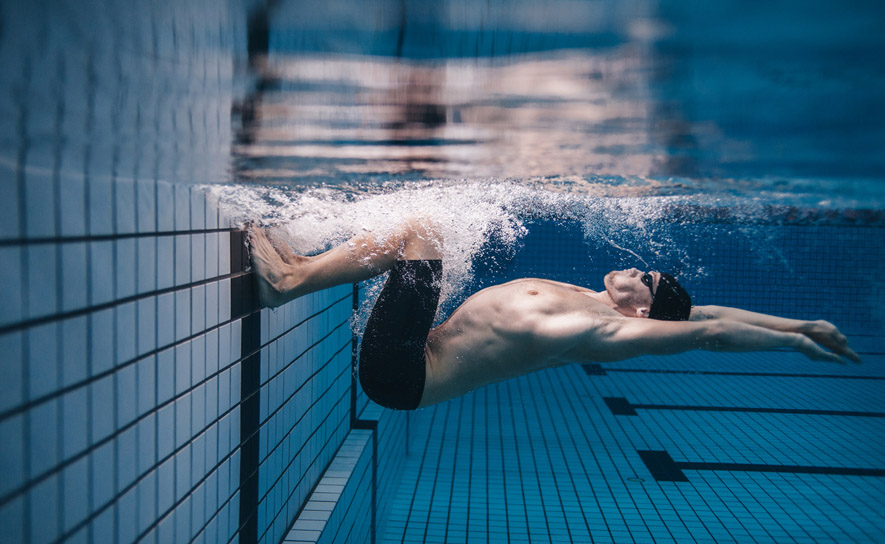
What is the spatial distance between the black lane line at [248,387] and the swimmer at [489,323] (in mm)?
95

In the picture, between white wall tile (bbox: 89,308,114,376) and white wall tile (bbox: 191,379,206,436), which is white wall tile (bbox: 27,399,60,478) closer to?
white wall tile (bbox: 89,308,114,376)

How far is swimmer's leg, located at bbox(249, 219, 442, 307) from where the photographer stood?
261 cm

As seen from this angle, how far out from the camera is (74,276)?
1379 millimetres

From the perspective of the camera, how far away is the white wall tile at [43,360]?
124 centimetres

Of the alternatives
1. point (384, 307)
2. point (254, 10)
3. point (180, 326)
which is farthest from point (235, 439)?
point (254, 10)

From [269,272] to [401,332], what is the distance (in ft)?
2.50

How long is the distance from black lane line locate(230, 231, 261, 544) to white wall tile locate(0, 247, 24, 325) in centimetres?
121

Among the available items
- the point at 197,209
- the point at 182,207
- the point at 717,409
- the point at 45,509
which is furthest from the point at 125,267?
the point at 717,409

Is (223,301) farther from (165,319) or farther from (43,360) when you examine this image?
(43,360)

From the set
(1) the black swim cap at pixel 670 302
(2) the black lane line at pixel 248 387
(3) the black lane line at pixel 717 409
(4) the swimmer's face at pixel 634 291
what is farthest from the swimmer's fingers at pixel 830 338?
(3) the black lane line at pixel 717 409

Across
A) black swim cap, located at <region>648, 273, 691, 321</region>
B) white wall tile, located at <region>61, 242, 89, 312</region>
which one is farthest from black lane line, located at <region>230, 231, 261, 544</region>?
black swim cap, located at <region>648, 273, 691, 321</region>

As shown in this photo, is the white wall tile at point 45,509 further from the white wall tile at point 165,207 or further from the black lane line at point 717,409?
the black lane line at point 717,409

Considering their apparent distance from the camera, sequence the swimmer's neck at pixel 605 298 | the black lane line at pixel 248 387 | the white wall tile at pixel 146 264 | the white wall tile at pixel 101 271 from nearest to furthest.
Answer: the white wall tile at pixel 101 271 → the white wall tile at pixel 146 264 → the black lane line at pixel 248 387 → the swimmer's neck at pixel 605 298

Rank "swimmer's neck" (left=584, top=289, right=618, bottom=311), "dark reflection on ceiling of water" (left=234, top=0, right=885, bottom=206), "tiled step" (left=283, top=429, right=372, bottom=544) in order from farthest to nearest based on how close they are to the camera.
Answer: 1. "tiled step" (left=283, top=429, right=372, bottom=544)
2. "swimmer's neck" (left=584, top=289, right=618, bottom=311)
3. "dark reflection on ceiling of water" (left=234, top=0, right=885, bottom=206)
